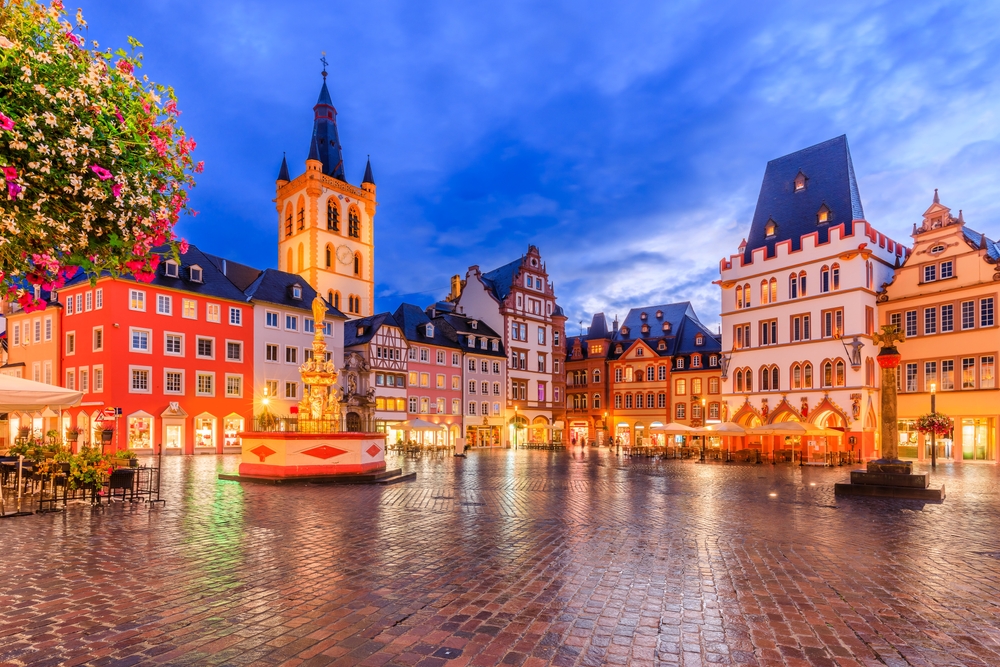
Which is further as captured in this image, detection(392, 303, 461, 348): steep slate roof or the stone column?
detection(392, 303, 461, 348): steep slate roof

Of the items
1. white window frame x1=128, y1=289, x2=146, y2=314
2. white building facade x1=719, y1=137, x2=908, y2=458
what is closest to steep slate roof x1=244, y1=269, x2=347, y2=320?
white window frame x1=128, y1=289, x2=146, y2=314

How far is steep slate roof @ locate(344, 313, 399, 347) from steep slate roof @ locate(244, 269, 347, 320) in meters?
2.23

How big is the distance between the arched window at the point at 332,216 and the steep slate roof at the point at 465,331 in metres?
17.4

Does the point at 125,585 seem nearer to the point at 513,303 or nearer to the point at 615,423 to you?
the point at 513,303

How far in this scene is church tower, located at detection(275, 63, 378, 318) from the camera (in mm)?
69375

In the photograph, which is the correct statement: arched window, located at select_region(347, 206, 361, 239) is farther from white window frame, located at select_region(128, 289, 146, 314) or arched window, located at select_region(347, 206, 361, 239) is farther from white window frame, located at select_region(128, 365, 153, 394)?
white window frame, located at select_region(128, 365, 153, 394)

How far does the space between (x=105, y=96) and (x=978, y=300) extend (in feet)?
155

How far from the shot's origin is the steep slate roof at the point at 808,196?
4441 centimetres

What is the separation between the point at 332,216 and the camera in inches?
2832

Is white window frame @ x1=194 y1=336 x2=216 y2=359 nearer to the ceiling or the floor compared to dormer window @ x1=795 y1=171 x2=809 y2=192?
nearer to the floor

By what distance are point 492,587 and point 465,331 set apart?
2158 inches

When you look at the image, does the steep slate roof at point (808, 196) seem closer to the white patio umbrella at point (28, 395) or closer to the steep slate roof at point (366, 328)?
the steep slate roof at point (366, 328)

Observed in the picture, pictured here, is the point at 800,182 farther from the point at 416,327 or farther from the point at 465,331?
the point at 416,327

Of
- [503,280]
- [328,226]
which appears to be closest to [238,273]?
[328,226]
